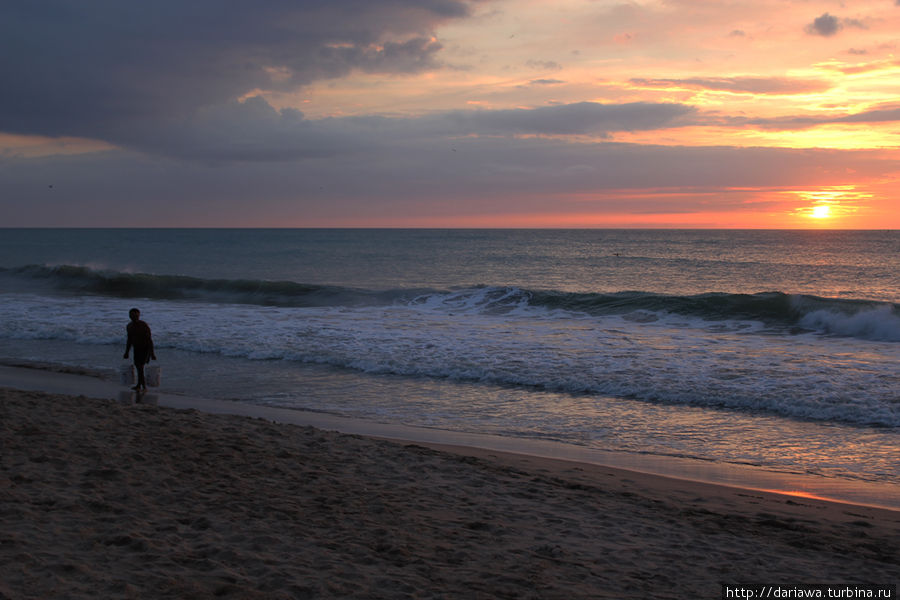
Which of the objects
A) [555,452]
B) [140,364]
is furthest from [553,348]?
[140,364]

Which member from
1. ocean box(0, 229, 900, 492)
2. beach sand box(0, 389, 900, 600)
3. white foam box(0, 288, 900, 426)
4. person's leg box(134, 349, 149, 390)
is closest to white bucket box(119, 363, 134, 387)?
person's leg box(134, 349, 149, 390)

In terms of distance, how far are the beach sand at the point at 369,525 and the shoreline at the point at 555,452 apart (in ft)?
0.96

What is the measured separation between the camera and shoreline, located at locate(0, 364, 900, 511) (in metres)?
6.80

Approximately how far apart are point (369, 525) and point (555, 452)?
3571 millimetres

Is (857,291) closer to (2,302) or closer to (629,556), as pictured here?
(629,556)

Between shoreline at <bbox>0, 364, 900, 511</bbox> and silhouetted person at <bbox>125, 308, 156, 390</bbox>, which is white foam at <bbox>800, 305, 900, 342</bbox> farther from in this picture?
silhouetted person at <bbox>125, 308, 156, 390</bbox>

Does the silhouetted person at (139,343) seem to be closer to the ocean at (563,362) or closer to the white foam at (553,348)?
the ocean at (563,362)

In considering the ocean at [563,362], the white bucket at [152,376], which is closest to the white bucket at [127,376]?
the white bucket at [152,376]

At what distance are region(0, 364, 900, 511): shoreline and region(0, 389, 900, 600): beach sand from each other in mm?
292

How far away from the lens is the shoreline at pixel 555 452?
6.80 m

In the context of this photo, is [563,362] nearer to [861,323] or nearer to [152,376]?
[152,376]

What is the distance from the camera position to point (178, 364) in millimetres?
14016

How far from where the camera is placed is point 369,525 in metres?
5.15

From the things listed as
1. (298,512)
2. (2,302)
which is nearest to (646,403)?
(298,512)
